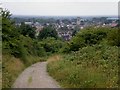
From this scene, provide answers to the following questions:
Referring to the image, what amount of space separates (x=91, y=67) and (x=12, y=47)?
43.1ft

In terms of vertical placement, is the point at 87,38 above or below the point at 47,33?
above

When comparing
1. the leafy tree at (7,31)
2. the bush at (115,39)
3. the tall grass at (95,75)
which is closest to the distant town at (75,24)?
the bush at (115,39)

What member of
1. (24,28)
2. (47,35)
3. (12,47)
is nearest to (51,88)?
(12,47)

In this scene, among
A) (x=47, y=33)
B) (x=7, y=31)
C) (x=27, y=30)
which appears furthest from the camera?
(x=47, y=33)

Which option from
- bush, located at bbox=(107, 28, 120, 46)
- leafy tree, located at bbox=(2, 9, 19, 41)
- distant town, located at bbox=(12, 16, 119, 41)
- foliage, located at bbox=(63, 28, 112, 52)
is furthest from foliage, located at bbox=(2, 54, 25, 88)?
distant town, located at bbox=(12, 16, 119, 41)

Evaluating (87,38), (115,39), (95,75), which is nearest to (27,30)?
(87,38)

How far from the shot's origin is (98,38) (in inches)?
1817

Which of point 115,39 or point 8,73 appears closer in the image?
point 8,73

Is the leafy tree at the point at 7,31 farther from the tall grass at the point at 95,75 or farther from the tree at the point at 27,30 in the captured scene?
the tree at the point at 27,30

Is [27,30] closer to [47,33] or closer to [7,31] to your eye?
[47,33]

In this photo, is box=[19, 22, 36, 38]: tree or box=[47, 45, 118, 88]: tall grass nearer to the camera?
box=[47, 45, 118, 88]: tall grass

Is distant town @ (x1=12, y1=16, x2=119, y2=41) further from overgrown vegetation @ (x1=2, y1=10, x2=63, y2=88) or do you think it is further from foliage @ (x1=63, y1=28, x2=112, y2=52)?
foliage @ (x1=63, y1=28, x2=112, y2=52)

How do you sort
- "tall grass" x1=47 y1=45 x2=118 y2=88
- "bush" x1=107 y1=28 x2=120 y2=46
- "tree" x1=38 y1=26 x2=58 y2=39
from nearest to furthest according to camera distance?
"tall grass" x1=47 y1=45 x2=118 y2=88 → "bush" x1=107 y1=28 x2=120 y2=46 → "tree" x1=38 y1=26 x2=58 y2=39

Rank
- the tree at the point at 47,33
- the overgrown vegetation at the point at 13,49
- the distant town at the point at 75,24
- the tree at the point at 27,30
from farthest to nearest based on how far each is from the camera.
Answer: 1. the tree at the point at 47,33
2. the tree at the point at 27,30
3. the distant town at the point at 75,24
4. the overgrown vegetation at the point at 13,49
